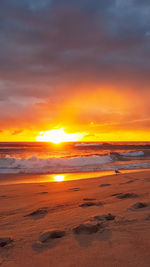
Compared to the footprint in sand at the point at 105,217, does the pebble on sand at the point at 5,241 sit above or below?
below

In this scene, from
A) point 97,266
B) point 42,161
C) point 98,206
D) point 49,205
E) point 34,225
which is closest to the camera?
point 97,266

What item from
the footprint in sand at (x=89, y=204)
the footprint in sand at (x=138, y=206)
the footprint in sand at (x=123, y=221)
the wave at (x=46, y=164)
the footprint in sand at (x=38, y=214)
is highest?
the footprint in sand at (x=123, y=221)

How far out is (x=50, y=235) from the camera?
10.1ft

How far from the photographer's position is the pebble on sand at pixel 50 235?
2975 mm

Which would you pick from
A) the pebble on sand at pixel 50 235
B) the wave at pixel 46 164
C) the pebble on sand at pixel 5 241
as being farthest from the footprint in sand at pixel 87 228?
the wave at pixel 46 164

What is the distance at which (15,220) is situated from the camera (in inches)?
160

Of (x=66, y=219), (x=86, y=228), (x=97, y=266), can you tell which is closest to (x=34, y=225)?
(x=66, y=219)

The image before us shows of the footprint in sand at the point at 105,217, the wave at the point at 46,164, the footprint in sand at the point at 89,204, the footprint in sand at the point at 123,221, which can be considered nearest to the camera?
the footprint in sand at the point at 123,221

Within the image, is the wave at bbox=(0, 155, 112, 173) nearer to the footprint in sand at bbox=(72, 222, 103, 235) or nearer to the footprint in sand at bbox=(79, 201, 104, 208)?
the footprint in sand at bbox=(79, 201, 104, 208)

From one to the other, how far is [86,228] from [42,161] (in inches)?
587

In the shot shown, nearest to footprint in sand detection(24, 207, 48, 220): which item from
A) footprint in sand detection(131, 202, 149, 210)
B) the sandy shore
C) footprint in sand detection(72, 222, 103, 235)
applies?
the sandy shore

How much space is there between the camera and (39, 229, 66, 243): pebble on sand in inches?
117

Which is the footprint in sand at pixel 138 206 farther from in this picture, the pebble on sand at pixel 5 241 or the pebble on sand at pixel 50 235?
the pebble on sand at pixel 5 241

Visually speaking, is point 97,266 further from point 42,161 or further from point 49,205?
point 42,161
